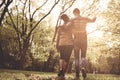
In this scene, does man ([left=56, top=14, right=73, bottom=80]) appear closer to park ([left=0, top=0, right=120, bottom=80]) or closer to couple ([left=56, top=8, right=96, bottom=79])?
couple ([left=56, top=8, right=96, bottom=79])

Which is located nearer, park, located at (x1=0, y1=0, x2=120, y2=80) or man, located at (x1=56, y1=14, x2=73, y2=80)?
man, located at (x1=56, y1=14, x2=73, y2=80)

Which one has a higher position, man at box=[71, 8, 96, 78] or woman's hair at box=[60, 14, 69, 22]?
woman's hair at box=[60, 14, 69, 22]

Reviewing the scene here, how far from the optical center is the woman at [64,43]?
10633 mm

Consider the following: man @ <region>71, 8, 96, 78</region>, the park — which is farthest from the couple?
the park

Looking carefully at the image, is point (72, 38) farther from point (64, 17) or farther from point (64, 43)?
point (64, 17)

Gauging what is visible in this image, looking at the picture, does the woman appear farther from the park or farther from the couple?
the park

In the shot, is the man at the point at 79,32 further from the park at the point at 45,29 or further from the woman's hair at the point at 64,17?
the park at the point at 45,29

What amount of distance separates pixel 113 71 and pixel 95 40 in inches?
1762

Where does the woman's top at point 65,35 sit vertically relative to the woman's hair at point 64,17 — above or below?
below

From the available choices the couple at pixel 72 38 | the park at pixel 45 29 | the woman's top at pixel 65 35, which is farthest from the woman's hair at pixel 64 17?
the park at pixel 45 29

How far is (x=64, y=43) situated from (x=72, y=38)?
16.5 inches

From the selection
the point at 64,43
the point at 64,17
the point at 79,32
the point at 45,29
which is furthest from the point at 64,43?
the point at 45,29

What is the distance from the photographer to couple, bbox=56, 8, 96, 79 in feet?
34.7

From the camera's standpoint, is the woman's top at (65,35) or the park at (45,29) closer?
the woman's top at (65,35)
